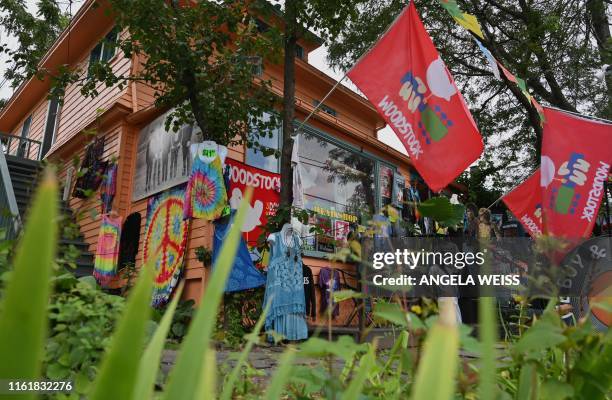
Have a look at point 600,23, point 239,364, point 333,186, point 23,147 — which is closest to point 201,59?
point 333,186

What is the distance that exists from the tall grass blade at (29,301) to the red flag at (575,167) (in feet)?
17.6

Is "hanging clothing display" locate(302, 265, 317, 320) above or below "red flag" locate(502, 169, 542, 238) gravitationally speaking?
below

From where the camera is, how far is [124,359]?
0.28 metres

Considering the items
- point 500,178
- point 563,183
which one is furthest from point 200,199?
point 500,178

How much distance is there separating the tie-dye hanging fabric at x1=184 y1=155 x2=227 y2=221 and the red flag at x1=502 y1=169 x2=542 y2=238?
14.4 feet

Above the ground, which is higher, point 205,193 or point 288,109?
point 288,109

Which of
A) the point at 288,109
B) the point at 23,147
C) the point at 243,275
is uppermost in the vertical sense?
the point at 23,147

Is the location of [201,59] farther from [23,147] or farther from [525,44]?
[23,147]

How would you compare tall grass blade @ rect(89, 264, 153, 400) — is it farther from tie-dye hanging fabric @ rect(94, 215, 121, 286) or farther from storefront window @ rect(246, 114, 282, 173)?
tie-dye hanging fabric @ rect(94, 215, 121, 286)

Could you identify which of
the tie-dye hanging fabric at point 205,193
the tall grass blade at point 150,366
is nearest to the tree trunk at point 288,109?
the tie-dye hanging fabric at point 205,193

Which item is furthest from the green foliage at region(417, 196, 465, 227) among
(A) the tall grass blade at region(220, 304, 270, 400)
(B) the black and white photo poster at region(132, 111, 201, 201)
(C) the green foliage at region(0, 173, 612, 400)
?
(B) the black and white photo poster at region(132, 111, 201, 201)

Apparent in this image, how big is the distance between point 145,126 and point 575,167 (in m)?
6.60

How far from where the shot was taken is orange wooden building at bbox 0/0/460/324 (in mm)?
7469

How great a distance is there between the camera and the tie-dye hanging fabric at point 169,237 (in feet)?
21.0
